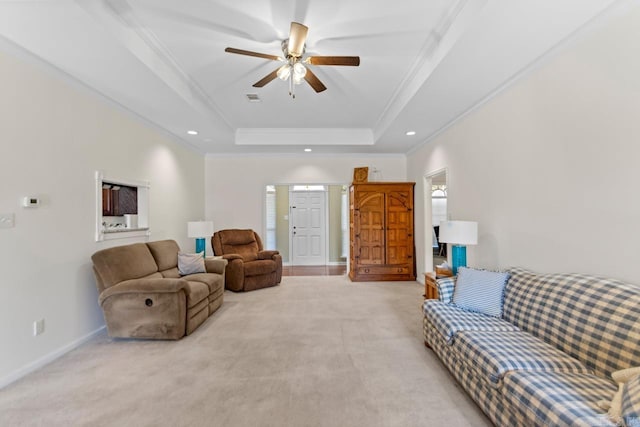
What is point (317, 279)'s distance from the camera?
5.85m

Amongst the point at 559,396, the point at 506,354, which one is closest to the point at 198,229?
the point at 506,354

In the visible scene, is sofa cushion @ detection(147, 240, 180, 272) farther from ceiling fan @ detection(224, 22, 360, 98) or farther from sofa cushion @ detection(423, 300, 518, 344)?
sofa cushion @ detection(423, 300, 518, 344)

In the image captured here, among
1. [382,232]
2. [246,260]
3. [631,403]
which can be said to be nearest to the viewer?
[631,403]

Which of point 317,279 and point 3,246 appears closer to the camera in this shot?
point 3,246

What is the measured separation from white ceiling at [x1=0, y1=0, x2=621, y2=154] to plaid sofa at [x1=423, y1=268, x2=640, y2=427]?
176 cm

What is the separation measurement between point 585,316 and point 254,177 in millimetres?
5442

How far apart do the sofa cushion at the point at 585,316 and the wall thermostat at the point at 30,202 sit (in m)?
3.89

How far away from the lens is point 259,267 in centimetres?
497

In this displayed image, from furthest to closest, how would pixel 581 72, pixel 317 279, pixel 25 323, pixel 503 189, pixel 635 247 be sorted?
1. pixel 317 279
2. pixel 503 189
3. pixel 25 323
4. pixel 581 72
5. pixel 635 247

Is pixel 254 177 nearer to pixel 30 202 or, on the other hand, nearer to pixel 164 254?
pixel 164 254

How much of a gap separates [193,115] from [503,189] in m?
3.71

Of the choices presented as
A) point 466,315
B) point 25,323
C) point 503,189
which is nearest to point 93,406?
point 25,323

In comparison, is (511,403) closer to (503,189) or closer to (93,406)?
(503,189)

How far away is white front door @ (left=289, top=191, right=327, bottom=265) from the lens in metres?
7.61
